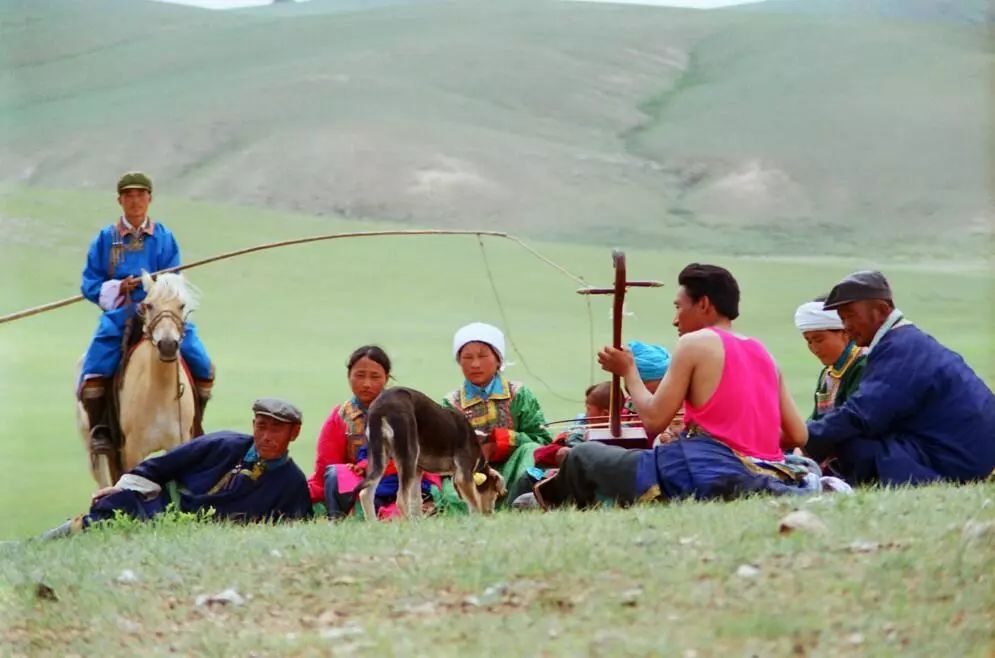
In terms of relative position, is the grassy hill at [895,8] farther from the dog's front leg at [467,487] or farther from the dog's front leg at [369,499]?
the dog's front leg at [369,499]

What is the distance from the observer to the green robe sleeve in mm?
8211

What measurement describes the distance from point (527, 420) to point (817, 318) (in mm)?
1626

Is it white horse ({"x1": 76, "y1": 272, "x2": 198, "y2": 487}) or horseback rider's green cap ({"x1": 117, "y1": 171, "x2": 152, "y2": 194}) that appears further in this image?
horseback rider's green cap ({"x1": 117, "y1": 171, "x2": 152, "y2": 194})

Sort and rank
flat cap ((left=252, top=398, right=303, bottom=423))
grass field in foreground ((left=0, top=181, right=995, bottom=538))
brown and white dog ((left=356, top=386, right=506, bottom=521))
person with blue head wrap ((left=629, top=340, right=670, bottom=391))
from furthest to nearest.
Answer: grass field in foreground ((left=0, top=181, right=995, bottom=538))
person with blue head wrap ((left=629, top=340, right=670, bottom=391))
flat cap ((left=252, top=398, right=303, bottom=423))
brown and white dog ((left=356, top=386, right=506, bottom=521))

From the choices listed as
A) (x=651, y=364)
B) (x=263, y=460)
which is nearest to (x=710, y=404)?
(x=651, y=364)

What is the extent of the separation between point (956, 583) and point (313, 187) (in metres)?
13.6

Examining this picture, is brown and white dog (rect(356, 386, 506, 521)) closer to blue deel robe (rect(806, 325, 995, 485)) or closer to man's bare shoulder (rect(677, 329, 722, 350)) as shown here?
man's bare shoulder (rect(677, 329, 722, 350))

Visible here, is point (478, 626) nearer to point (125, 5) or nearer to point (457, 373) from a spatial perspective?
point (457, 373)

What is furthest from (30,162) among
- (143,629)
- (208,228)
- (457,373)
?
(143,629)

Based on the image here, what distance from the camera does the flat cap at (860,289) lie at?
6.79 meters

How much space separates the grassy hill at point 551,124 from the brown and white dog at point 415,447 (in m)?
8.60

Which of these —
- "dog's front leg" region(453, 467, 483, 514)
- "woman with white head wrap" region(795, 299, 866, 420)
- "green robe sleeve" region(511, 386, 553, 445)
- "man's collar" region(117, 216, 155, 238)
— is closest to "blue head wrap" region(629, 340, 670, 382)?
"green robe sleeve" region(511, 386, 553, 445)

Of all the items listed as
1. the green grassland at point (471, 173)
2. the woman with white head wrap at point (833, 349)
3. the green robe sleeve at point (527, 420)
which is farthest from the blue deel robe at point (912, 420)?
the green grassland at point (471, 173)

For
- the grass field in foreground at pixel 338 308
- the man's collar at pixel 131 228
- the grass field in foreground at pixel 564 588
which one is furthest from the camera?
the grass field in foreground at pixel 338 308
